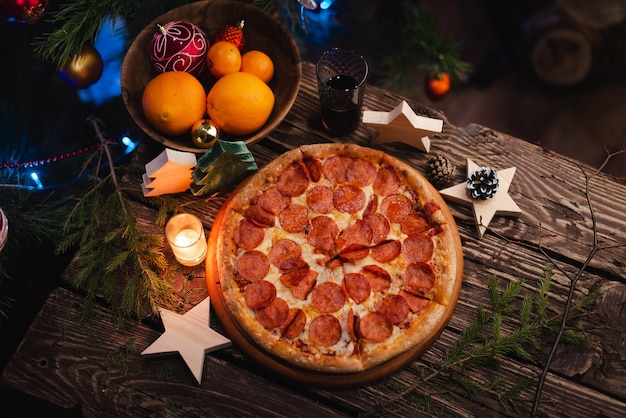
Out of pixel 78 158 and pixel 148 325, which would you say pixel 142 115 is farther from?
pixel 148 325

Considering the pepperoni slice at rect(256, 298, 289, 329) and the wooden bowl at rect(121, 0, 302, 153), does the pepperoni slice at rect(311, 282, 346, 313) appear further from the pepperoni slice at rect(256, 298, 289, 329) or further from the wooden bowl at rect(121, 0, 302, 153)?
the wooden bowl at rect(121, 0, 302, 153)

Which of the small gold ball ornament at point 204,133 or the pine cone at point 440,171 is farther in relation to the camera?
the pine cone at point 440,171

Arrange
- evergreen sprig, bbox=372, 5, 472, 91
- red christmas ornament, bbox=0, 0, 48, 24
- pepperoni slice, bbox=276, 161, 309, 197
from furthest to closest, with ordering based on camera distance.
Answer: evergreen sprig, bbox=372, 5, 472, 91 → pepperoni slice, bbox=276, 161, 309, 197 → red christmas ornament, bbox=0, 0, 48, 24

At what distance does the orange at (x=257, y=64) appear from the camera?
2.26 m

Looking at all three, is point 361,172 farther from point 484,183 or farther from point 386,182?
point 484,183

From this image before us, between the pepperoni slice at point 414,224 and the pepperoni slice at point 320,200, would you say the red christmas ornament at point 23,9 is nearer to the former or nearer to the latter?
the pepperoni slice at point 320,200

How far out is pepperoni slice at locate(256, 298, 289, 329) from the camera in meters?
2.00

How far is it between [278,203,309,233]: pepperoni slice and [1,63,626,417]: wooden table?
1.03 ft

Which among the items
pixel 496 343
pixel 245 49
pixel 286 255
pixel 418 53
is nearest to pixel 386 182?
pixel 286 255

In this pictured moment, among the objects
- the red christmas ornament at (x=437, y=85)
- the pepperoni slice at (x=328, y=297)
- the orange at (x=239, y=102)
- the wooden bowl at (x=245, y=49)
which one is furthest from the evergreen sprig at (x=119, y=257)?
the red christmas ornament at (x=437, y=85)

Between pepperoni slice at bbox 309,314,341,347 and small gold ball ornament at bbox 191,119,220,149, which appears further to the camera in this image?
small gold ball ornament at bbox 191,119,220,149

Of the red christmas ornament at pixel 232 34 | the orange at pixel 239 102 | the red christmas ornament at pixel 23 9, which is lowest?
the orange at pixel 239 102

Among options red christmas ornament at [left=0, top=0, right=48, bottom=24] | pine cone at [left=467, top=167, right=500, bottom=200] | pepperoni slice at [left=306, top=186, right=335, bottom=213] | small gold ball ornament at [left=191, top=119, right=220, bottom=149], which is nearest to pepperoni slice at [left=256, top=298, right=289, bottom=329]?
pepperoni slice at [left=306, top=186, right=335, bottom=213]

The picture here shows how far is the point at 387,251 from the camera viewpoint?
2.15 m
